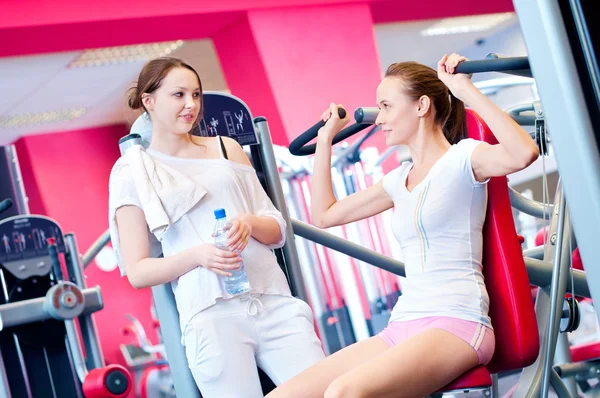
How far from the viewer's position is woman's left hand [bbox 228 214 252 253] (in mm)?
1662

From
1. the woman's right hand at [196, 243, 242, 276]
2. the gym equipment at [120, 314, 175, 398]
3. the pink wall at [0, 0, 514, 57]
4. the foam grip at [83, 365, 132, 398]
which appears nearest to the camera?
the woman's right hand at [196, 243, 242, 276]

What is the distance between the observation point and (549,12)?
75 centimetres

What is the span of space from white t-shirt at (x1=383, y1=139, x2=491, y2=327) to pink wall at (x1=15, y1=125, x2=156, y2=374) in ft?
24.0

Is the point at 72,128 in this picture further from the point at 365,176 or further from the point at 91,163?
the point at 365,176

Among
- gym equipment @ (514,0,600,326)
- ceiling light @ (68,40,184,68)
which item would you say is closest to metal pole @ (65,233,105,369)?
gym equipment @ (514,0,600,326)

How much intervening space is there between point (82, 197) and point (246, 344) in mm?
7575

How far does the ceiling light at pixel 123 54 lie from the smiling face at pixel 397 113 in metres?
5.41

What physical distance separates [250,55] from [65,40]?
139cm

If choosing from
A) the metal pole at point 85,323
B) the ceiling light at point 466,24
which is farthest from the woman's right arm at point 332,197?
the ceiling light at point 466,24

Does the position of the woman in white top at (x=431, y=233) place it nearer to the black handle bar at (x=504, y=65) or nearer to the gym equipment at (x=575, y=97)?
the black handle bar at (x=504, y=65)

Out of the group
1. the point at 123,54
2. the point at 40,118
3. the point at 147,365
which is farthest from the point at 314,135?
the point at 40,118

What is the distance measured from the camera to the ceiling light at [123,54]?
6.91 m

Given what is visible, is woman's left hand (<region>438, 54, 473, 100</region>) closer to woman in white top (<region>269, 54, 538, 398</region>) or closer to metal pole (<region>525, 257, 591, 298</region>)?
woman in white top (<region>269, 54, 538, 398</region>)

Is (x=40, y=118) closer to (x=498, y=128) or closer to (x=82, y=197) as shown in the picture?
(x=82, y=197)
